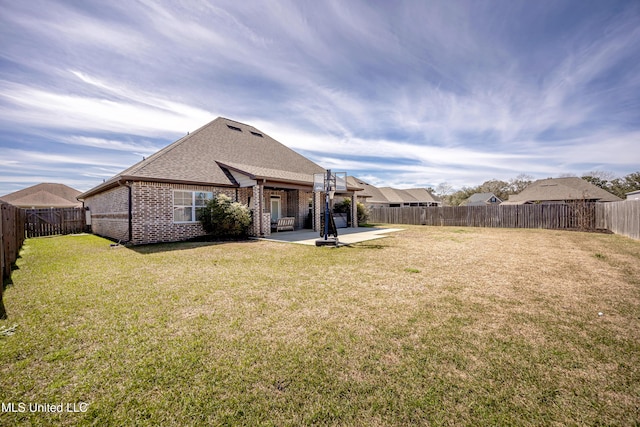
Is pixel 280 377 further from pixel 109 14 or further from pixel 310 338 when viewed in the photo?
pixel 109 14

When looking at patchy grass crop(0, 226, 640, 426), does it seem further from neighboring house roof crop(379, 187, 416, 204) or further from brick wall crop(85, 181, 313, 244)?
neighboring house roof crop(379, 187, 416, 204)

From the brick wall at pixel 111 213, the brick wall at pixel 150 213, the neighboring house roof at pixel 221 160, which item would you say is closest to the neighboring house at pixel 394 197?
the neighboring house roof at pixel 221 160

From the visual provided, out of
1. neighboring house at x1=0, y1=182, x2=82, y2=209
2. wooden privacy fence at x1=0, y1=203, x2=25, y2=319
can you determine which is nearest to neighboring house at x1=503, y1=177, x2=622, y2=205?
wooden privacy fence at x1=0, y1=203, x2=25, y2=319

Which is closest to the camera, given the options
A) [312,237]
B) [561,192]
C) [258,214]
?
[312,237]

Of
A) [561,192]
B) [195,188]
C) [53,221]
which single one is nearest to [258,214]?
[195,188]

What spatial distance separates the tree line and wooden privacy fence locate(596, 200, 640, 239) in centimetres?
3431

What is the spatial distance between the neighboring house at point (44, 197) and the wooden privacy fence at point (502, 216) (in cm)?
4191

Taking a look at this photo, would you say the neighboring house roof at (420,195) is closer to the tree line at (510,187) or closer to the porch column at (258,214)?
the tree line at (510,187)

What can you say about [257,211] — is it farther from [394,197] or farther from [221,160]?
[394,197]

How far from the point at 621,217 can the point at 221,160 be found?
2187 cm

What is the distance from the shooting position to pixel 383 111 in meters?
14.7

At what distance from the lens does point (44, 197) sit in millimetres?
34250

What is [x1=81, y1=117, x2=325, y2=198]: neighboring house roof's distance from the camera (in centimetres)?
1193

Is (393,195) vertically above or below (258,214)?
above
